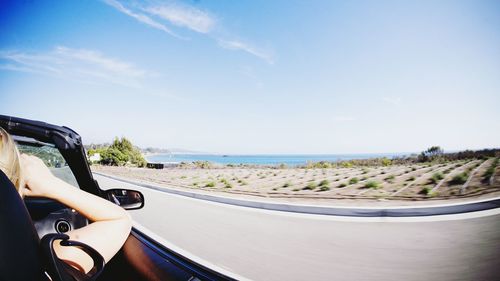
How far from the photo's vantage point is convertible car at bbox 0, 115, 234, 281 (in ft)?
2.36

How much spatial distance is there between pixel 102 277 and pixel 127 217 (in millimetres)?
Answer: 795

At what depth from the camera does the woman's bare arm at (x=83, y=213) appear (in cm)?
94

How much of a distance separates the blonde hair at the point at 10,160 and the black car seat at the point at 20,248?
0.62ft

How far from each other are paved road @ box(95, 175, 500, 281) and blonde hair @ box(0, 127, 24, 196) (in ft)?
8.17

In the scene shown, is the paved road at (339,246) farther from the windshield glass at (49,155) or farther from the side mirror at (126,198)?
the windshield glass at (49,155)

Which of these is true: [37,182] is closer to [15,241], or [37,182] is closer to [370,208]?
[15,241]

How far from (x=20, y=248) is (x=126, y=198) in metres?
1.61

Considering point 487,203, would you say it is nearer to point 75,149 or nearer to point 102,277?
point 102,277

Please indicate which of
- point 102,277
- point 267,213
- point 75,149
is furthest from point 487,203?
point 267,213

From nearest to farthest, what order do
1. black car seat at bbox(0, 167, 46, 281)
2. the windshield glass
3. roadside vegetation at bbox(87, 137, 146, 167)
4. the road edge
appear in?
1. black car seat at bbox(0, 167, 46, 281)
2. the windshield glass
3. the road edge
4. roadside vegetation at bbox(87, 137, 146, 167)

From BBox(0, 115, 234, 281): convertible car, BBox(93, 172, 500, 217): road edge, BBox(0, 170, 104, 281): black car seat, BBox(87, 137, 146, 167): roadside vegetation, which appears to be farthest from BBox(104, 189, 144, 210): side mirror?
BBox(87, 137, 146, 167): roadside vegetation

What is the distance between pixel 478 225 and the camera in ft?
6.08

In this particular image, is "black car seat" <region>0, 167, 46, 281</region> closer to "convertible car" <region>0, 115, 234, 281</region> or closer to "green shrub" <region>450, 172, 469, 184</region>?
"convertible car" <region>0, 115, 234, 281</region>

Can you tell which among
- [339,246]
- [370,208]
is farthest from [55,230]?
[370,208]
